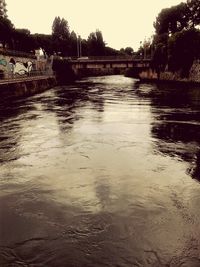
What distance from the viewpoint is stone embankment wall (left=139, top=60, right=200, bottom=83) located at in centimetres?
6256

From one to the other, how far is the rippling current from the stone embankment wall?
45202 mm

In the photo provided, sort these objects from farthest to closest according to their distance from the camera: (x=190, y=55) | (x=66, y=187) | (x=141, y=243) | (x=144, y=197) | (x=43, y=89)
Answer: (x=190, y=55) < (x=43, y=89) < (x=66, y=187) < (x=144, y=197) < (x=141, y=243)

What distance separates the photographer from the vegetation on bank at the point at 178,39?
207 feet

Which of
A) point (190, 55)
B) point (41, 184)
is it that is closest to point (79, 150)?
point (41, 184)

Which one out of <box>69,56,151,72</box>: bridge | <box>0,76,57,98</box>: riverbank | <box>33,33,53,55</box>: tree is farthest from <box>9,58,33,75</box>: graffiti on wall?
<box>33,33,53,55</box>: tree

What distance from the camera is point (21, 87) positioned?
39.0m

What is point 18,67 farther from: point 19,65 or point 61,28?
point 61,28

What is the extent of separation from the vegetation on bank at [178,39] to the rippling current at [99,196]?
47077 millimetres

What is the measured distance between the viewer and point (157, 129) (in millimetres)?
20906

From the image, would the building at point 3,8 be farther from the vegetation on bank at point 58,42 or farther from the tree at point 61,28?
the tree at point 61,28

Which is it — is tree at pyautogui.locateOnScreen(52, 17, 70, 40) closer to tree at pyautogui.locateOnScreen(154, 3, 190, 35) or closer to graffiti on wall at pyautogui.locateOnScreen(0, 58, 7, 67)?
tree at pyautogui.locateOnScreen(154, 3, 190, 35)

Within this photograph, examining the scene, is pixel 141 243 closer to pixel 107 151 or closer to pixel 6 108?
pixel 107 151

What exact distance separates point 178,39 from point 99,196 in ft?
193

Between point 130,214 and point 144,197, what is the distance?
128 centimetres
